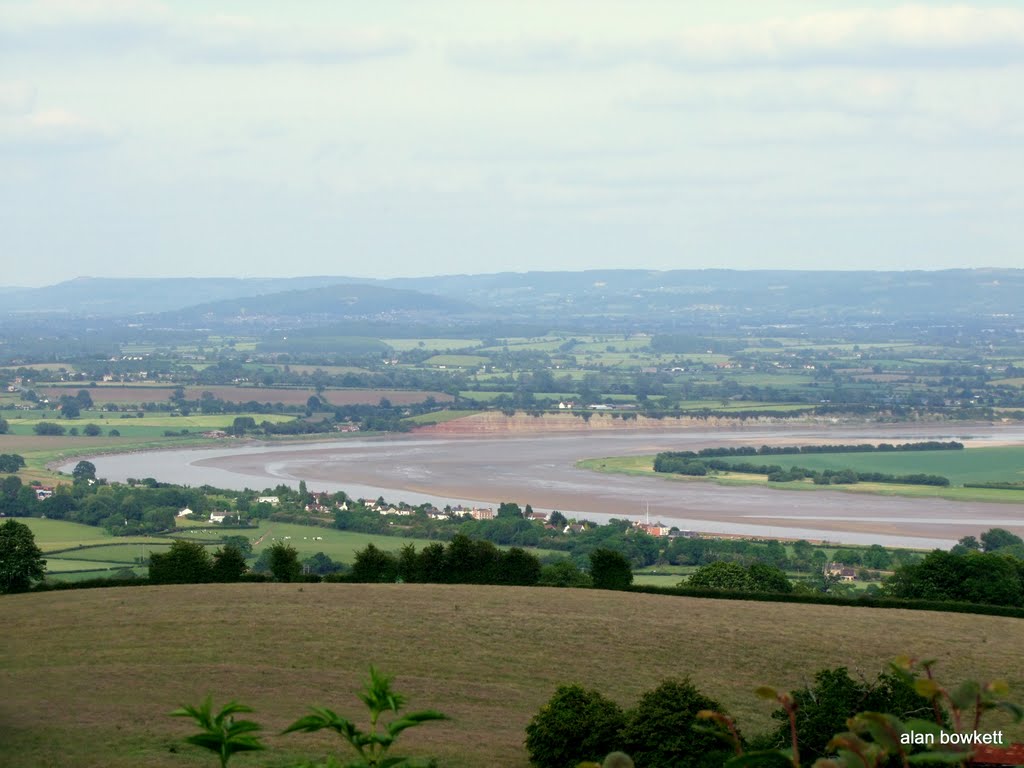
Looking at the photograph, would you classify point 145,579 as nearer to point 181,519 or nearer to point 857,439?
point 181,519

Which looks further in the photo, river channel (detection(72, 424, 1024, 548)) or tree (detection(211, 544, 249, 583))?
river channel (detection(72, 424, 1024, 548))

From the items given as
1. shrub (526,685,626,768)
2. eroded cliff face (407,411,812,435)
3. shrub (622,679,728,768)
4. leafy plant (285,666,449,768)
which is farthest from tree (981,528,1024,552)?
eroded cliff face (407,411,812,435)

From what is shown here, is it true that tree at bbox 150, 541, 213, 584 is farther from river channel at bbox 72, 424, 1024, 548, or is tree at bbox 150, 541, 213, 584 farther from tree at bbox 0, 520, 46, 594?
river channel at bbox 72, 424, 1024, 548

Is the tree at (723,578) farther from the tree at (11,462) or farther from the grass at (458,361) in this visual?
the grass at (458,361)

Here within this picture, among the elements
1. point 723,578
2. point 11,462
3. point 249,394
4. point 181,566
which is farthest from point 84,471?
point 723,578

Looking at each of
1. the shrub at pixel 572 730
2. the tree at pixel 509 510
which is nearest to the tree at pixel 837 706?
the shrub at pixel 572 730

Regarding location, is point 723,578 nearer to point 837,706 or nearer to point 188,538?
point 837,706
